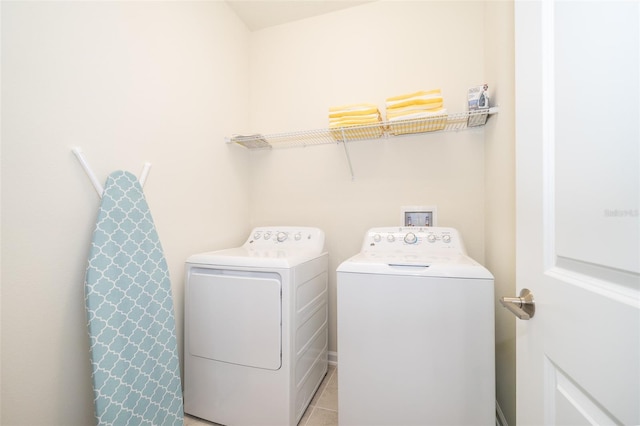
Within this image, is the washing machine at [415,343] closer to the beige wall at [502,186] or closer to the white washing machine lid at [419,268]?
the white washing machine lid at [419,268]

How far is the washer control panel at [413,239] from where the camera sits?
61.1 inches

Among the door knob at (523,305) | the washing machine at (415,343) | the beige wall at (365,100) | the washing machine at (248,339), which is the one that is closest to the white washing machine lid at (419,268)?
the washing machine at (415,343)

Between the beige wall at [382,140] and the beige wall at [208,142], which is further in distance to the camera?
the beige wall at [382,140]

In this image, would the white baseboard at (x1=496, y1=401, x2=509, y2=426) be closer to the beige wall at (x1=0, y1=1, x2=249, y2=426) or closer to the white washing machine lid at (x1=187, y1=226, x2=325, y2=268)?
the white washing machine lid at (x1=187, y1=226, x2=325, y2=268)

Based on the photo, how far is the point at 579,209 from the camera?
0.47 metres

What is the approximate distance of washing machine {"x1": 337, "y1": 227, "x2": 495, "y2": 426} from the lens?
3.48 ft

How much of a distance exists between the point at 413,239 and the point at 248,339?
1113 mm

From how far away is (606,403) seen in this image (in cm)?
40

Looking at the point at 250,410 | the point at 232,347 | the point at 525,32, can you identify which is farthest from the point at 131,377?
the point at 525,32

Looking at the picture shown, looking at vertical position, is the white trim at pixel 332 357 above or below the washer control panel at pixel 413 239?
below

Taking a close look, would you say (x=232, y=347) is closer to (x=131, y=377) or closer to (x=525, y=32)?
(x=131, y=377)

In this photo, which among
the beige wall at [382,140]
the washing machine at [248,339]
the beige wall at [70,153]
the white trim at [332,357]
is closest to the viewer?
the beige wall at [70,153]

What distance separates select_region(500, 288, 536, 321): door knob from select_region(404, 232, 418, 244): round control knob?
94 cm

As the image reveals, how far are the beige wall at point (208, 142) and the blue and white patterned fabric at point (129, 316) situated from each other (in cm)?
11
